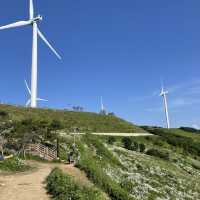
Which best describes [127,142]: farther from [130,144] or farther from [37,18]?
[37,18]

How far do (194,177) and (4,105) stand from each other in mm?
42195

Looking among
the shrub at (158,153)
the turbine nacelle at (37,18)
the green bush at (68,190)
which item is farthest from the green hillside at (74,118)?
the green bush at (68,190)

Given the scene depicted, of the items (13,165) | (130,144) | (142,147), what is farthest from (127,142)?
(13,165)

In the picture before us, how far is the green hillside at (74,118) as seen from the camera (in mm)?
73613

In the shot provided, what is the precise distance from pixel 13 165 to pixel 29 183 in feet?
25.5

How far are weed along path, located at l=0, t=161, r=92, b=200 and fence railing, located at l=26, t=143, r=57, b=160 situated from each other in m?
5.64

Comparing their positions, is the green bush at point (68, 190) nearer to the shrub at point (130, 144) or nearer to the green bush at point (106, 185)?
the green bush at point (106, 185)

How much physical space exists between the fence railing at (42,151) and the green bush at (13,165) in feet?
20.3

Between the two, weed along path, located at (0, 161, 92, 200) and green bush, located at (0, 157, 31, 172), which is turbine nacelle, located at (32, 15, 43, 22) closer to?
green bush, located at (0, 157, 31, 172)

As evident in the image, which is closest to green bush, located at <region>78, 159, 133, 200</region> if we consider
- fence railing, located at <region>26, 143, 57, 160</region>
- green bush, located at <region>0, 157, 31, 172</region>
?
green bush, located at <region>0, 157, 31, 172</region>

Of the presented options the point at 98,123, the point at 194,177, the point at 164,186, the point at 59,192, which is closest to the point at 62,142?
the point at 164,186

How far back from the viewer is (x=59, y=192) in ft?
90.4

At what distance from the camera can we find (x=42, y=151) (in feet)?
156

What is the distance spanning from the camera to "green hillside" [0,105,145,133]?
73.6 m
